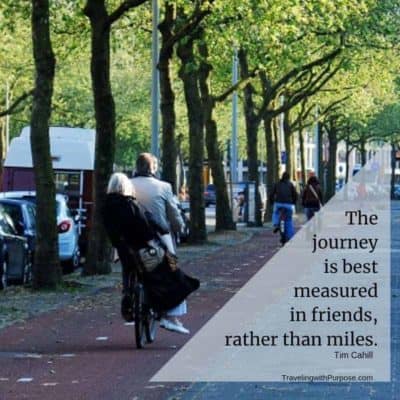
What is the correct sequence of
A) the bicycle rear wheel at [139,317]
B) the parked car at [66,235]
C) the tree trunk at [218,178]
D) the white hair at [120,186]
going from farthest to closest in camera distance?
the tree trunk at [218,178], the parked car at [66,235], the white hair at [120,186], the bicycle rear wheel at [139,317]

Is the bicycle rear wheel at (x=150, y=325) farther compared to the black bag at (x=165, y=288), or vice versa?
the bicycle rear wheel at (x=150, y=325)

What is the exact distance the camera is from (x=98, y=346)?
14211 millimetres

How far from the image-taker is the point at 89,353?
13.6 metres

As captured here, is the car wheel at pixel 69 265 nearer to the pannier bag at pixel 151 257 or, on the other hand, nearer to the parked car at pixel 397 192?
the pannier bag at pixel 151 257

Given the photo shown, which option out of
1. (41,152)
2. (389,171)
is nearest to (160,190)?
(41,152)

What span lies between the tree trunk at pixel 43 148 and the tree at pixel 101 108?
214 centimetres

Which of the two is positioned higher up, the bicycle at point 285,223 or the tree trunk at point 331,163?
the tree trunk at point 331,163

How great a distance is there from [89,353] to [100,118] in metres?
10.5

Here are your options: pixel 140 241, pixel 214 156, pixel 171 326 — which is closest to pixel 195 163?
pixel 214 156

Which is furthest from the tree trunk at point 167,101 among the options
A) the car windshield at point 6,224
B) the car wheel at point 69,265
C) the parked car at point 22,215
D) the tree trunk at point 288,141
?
the tree trunk at point 288,141

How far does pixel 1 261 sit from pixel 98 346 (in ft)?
26.6

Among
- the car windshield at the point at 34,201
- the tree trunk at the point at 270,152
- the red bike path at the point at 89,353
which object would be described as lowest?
the red bike path at the point at 89,353

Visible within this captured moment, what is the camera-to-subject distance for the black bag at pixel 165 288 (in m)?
14.0
